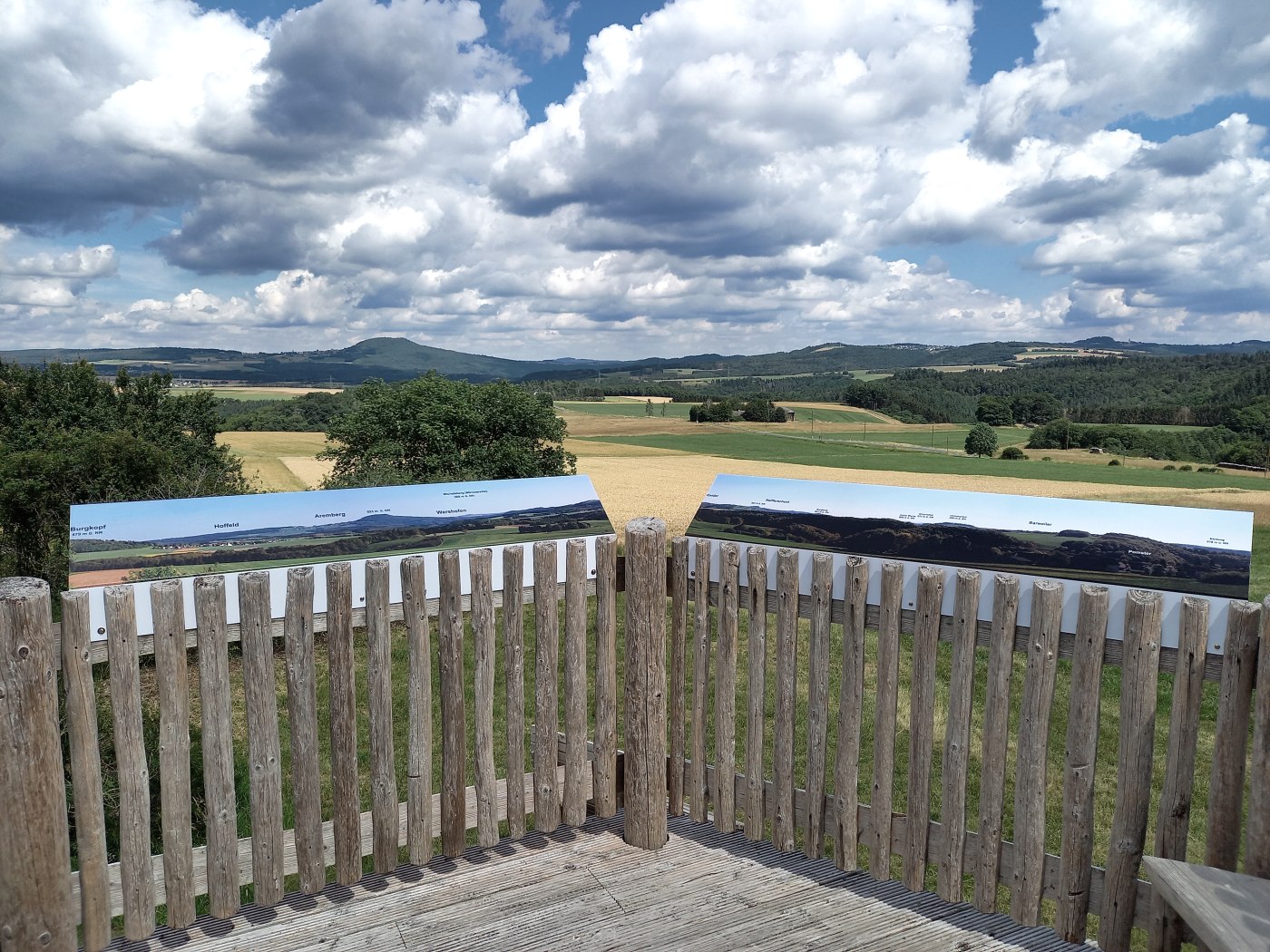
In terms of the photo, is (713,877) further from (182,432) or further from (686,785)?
(182,432)

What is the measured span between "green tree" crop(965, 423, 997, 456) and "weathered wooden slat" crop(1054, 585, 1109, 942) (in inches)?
2149

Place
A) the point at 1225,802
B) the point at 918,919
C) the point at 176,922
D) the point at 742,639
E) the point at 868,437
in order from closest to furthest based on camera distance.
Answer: the point at 1225,802 < the point at 176,922 < the point at 918,919 < the point at 742,639 < the point at 868,437

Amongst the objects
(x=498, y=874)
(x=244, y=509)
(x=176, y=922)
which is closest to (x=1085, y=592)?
(x=498, y=874)

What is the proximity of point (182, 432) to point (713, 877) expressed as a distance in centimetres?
2058

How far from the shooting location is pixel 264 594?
343 cm

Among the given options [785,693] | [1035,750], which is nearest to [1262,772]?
[1035,750]

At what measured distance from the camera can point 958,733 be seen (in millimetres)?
3594

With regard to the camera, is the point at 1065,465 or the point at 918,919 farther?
the point at 1065,465

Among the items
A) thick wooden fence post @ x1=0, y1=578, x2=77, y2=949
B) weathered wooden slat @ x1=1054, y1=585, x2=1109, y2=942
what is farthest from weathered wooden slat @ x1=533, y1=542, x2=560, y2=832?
weathered wooden slat @ x1=1054, y1=585, x2=1109, y2=942

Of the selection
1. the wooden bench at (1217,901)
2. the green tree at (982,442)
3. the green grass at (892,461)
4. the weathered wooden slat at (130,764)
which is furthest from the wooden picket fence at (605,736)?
the green tree at (982,442)

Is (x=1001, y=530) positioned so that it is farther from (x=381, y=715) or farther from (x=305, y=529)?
(x=305, y=529)

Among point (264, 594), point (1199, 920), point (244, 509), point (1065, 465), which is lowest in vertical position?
point (1065, 465)

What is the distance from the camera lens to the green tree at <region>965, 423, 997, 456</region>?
2173 inches

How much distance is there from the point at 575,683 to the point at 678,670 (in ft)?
1.74
